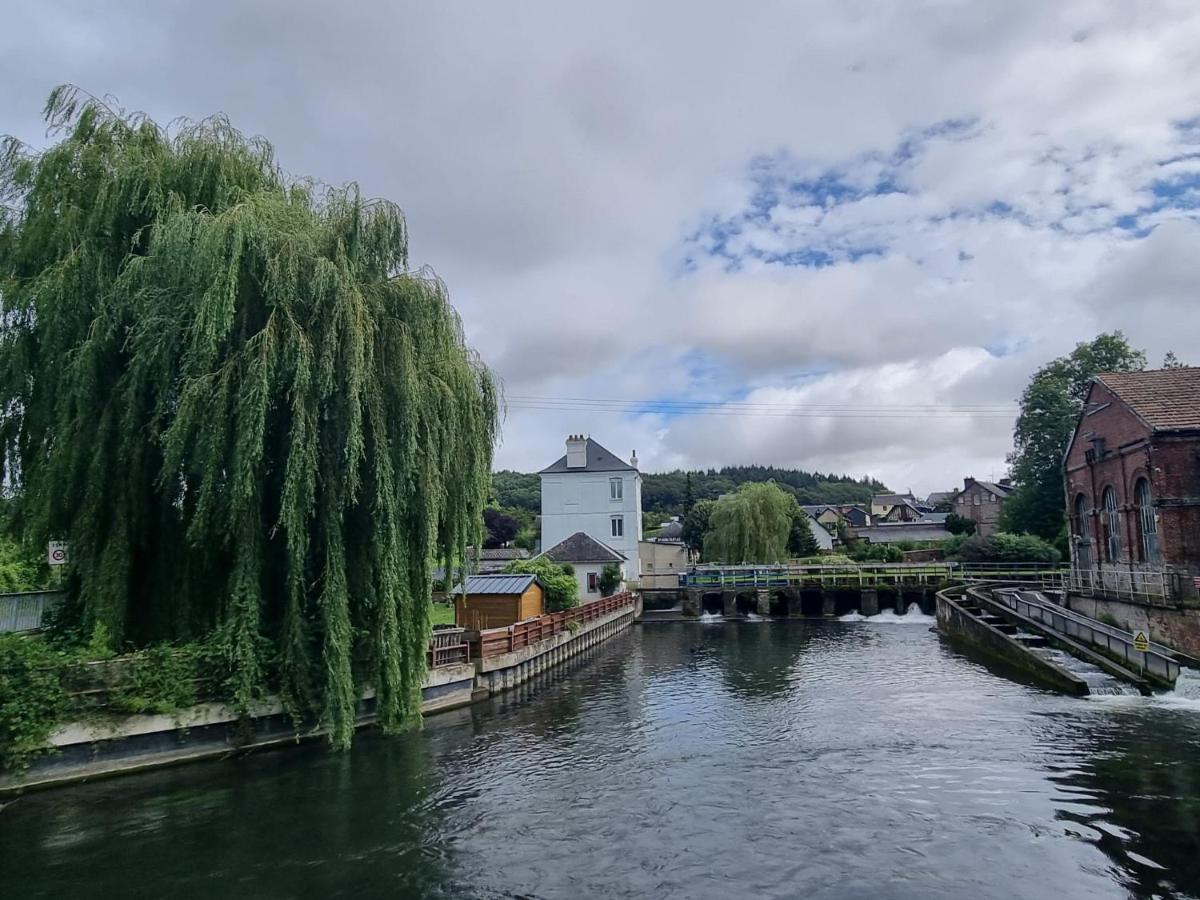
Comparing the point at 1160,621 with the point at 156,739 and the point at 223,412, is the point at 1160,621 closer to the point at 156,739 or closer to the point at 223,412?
the point at 223,412

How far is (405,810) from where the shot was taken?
10742 millimetres

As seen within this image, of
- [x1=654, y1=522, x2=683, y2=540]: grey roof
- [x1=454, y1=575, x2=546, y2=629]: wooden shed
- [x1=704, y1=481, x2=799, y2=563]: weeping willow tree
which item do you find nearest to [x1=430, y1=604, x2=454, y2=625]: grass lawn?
[x1=454, y1=575, x2=546, y2=629]: wooden shed

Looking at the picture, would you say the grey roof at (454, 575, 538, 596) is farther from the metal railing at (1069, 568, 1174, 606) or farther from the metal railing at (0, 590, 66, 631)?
the metal railing at (1069, 568, 1174, 606)

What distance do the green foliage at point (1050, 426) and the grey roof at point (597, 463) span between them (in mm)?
25897

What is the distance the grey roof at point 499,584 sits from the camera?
24.1 meters

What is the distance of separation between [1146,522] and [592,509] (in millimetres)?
30610

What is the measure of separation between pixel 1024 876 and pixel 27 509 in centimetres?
1641

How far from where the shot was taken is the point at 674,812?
10594mm

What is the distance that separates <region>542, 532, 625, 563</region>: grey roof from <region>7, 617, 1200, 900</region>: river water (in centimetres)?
2370

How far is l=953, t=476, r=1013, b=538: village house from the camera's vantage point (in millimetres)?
78062

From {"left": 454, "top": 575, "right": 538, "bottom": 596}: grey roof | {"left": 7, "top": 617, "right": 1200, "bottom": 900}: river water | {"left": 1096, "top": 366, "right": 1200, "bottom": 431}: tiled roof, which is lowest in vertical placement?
{"left": 7, "top": 617, "right": 1200, "bottom": 900}: river water

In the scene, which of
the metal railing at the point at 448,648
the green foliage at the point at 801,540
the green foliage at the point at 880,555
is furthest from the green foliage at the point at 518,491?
the metal railing at the point at 448,648

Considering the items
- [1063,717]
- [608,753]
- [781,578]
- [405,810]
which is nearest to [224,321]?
[405,810]

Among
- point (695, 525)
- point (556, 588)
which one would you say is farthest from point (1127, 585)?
point (695, 525)
